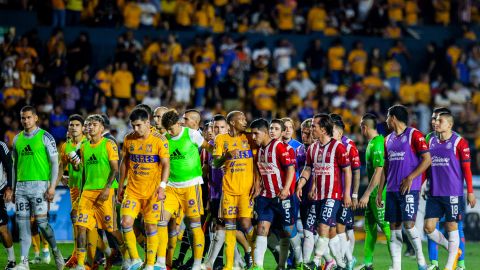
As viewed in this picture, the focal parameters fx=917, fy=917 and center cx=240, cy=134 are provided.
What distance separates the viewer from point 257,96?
2552 centimetres

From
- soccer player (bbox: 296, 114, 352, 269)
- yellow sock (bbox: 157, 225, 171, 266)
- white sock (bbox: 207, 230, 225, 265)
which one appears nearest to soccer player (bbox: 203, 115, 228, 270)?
white sock (bbox: 207, 230, 225, 265)

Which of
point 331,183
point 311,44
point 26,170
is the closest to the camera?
point 331,183

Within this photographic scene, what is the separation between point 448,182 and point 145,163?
4245mm

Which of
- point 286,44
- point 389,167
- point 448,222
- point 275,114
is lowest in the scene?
point 448,222

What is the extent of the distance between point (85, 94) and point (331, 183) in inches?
481

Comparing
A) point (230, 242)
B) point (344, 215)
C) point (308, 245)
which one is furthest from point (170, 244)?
point (344, 215)

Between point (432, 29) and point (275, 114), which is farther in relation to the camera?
point (432, 29)

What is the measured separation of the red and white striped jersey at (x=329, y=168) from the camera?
12695 mm

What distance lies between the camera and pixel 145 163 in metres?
12.4

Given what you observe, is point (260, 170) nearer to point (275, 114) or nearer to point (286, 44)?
point (275, 114)

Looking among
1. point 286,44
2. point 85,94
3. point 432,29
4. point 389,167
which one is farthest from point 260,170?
point 432,29

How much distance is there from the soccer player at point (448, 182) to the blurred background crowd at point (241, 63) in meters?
10.7

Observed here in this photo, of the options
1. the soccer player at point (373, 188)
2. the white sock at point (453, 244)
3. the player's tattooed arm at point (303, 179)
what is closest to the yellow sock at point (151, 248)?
the player's tattooed arm at point (303, 179)

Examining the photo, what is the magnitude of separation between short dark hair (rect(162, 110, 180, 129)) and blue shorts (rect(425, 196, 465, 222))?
12.4 ft
